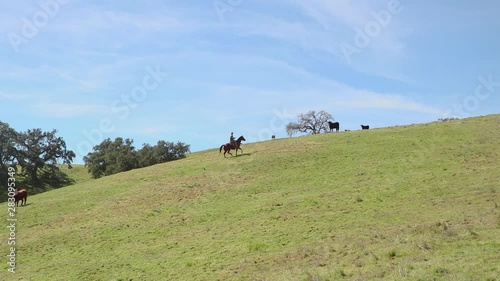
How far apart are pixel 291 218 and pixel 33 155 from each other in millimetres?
64628

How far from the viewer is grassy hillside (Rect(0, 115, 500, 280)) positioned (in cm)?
1691

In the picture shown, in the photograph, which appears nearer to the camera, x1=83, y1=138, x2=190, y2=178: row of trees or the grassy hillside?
the grassy hillside

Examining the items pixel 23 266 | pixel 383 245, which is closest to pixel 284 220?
pixel 383 245

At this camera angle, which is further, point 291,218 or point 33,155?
point 33,155

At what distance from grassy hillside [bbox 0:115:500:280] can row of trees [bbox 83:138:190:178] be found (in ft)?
67.3

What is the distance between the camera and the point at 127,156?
7106 cm

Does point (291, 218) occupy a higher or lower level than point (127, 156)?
lower

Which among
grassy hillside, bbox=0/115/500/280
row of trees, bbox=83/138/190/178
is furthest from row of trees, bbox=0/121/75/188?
grassy hillside, bbox=0/115/500/280

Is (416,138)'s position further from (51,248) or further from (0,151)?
(0,151)

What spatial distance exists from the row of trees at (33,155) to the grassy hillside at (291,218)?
32.5m

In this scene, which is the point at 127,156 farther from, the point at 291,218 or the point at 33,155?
the point at 291,218

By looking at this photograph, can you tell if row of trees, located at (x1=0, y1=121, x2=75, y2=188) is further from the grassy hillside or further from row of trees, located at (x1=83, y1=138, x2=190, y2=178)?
the grassy hillside

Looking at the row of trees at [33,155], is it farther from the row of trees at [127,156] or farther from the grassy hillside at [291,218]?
the grassy hillside at [291,218]

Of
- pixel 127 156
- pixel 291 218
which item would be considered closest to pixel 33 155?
pixel 127 156
